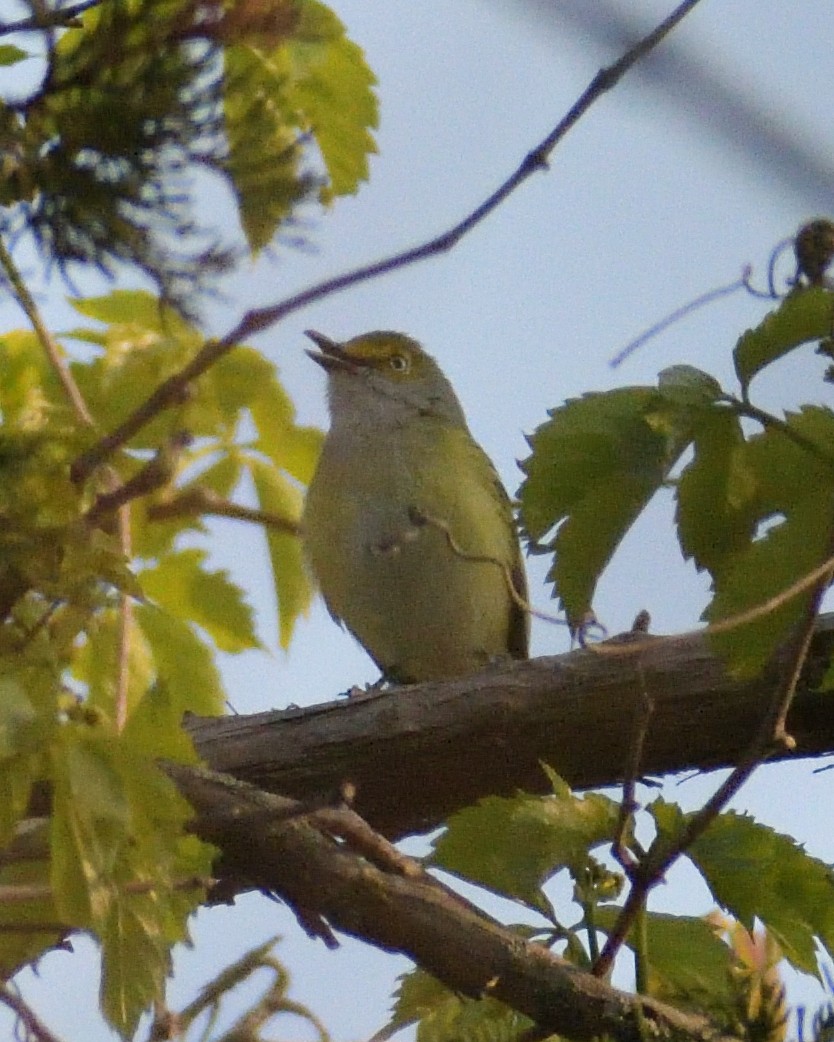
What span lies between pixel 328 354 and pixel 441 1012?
3.36 meters

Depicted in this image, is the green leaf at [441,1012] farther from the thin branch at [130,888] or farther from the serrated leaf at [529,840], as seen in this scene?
the thin branch at [130,888]

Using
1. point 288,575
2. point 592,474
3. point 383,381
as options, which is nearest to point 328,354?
point 383,381

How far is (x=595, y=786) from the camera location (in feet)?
10.1

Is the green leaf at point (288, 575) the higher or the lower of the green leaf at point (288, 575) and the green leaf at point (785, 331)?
the higher

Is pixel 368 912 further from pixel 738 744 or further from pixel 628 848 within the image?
pixel 738 744

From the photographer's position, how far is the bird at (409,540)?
485 cm

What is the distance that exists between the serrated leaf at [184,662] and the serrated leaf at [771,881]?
3.69 feet

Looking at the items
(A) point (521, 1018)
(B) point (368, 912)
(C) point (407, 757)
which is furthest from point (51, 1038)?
(C) point (407, 757)

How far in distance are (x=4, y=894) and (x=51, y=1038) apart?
0.58 feet

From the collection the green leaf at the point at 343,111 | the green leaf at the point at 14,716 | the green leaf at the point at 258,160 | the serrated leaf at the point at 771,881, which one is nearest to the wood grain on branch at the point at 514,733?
the serrated leaf at the point at 771,881

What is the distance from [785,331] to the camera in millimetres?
2232

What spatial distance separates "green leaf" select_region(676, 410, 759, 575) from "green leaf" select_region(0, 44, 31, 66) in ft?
3.35

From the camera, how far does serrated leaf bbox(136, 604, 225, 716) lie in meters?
2.94

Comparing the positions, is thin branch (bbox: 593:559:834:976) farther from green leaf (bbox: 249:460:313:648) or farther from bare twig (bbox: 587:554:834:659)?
green leaf (bbox: 249:460:313:648)
